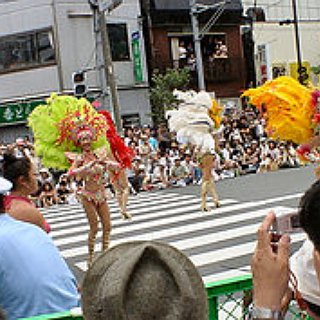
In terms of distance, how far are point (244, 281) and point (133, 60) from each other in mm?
22662

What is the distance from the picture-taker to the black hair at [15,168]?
4154mm

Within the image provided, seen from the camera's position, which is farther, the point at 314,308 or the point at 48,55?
the point at 48,55

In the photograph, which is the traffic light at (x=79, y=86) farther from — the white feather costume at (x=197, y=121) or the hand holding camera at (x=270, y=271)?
the hand holding camera at (x=270, y=271)

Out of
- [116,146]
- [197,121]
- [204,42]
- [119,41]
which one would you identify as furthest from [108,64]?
[204,42]

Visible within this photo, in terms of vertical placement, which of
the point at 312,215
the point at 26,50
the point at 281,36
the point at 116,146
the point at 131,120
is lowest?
the point at 131,120

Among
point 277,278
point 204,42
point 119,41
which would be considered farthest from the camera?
point 204,42

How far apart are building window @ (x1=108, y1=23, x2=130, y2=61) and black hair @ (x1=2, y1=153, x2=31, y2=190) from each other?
66.5ft

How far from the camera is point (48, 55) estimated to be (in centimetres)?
2350

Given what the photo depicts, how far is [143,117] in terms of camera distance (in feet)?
80.5

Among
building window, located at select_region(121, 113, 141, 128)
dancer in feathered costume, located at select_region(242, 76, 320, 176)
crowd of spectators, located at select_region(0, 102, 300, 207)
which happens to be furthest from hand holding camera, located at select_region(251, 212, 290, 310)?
building window, located at select_region(121, 113, 141, 128)

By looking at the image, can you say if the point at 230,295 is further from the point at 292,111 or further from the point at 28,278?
the point at 292,111

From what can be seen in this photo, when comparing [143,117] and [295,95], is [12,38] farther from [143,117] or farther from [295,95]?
[295,95]

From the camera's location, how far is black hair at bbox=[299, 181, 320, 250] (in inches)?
54.7

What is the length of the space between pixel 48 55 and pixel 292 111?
779 inches
